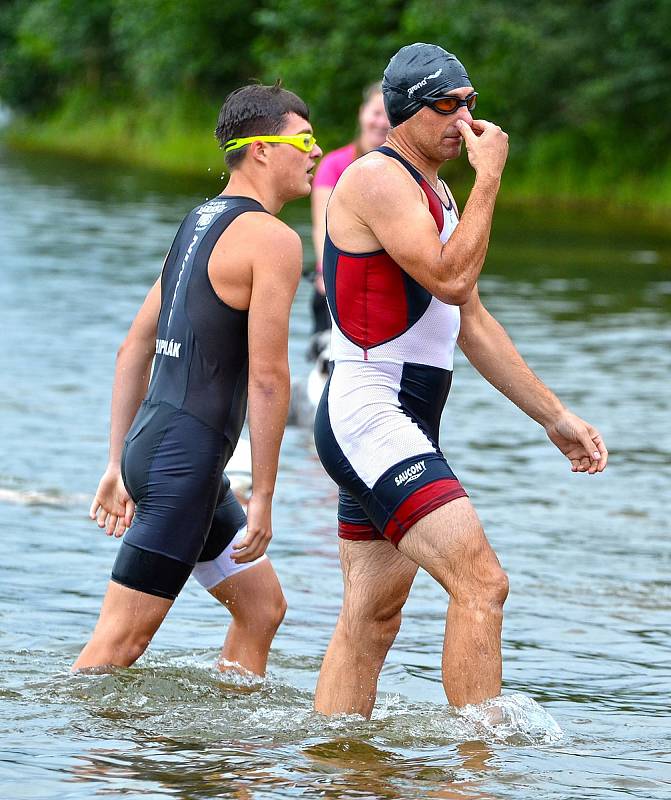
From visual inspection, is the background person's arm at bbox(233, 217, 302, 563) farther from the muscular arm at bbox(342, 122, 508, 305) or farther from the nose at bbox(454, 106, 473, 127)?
the nose at bbox(454, 106, 473, 127)

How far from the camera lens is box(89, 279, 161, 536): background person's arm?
5605 millimetres

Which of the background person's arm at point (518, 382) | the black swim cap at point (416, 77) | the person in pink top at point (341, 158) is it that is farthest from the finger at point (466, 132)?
the person in pink top at point (341, 158)

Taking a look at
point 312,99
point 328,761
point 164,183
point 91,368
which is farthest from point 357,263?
point 312,99

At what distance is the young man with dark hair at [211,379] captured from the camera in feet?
17.3

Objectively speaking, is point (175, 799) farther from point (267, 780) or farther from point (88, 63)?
point (88, 63)

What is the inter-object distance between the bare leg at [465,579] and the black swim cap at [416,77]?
1.21m

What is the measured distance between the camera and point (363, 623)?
5250mm

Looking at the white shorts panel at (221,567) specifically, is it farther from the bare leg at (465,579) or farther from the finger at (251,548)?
the bare leg at (465,579)

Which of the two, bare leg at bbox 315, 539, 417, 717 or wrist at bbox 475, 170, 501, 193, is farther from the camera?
bare leg at bbox 315, 539, 417, 717

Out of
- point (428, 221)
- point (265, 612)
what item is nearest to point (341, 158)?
point (265, 612)

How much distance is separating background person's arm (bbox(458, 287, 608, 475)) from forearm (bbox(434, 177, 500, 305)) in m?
0.51

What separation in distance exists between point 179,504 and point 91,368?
920 centimetres

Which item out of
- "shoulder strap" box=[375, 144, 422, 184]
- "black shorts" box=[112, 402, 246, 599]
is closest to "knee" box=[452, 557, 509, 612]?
"black shorts" box=[112, 402, 246, 599]

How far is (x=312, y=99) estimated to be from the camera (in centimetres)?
4203
